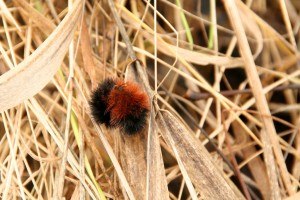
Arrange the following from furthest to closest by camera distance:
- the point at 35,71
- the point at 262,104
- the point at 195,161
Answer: the point at 262,104
the point at 195,161
the point at 35,71

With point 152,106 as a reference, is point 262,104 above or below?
below

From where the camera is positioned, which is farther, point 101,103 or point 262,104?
point 262,104

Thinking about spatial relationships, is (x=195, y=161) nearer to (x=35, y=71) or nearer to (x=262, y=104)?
(x=262, y=104)

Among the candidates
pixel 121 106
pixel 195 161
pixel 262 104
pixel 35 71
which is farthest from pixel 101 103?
pixel 262 104

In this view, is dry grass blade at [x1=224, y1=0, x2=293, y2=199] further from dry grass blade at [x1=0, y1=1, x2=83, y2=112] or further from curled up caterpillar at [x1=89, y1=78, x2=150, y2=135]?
dry grass blade at [x1=0, y1=1, x2=83, y2=112]

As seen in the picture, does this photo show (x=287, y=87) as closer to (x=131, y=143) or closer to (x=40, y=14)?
(x=131, y=143)

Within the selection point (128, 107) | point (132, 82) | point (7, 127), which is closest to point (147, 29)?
point (132, 82)

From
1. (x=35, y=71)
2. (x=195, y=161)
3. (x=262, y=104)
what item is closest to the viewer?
(x=35, y=71)
